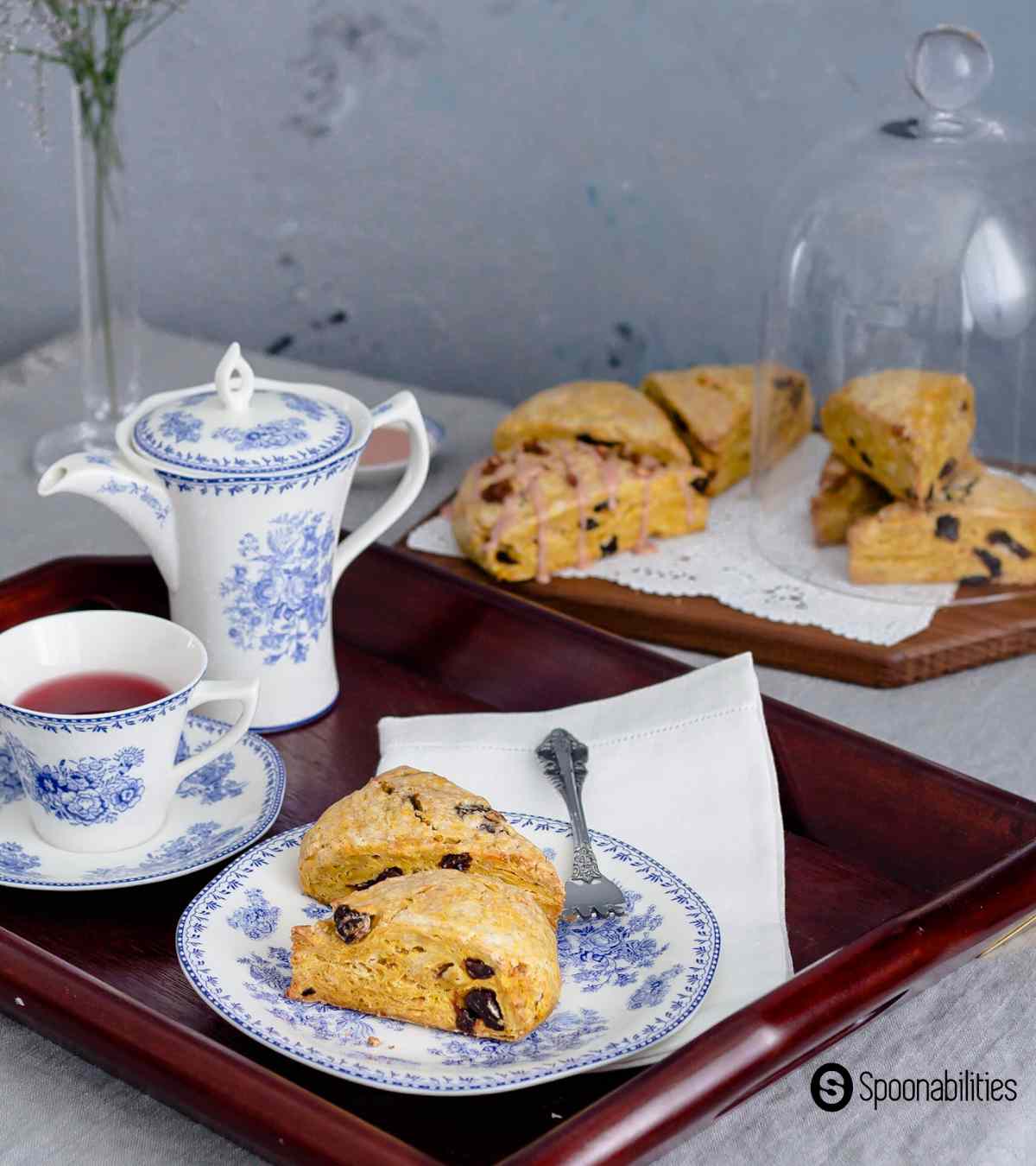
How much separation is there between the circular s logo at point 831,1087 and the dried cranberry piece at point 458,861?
0.54 ft

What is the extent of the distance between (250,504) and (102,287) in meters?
0.57

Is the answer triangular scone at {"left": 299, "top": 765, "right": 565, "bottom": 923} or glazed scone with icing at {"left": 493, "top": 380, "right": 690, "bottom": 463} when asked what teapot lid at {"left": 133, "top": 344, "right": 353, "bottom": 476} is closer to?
triangular scone at {"left": 299, "top": 765, "right": 565, "bottom": 923}

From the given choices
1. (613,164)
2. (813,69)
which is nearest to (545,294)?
(613,164)

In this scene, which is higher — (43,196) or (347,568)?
(43,196)

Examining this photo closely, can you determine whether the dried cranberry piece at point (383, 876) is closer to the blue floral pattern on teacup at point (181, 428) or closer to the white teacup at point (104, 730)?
the white teacup at point (104, 730)

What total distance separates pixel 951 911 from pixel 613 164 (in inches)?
39.3

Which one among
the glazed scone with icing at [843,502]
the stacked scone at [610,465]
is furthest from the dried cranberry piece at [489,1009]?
the glazed scone with icing at [843,502]

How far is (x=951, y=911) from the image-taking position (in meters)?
0.66

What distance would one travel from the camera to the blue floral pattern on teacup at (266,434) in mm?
828

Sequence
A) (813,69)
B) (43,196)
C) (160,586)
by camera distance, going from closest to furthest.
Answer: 1. (160,586)
2. (813,69)
3. (43,196)

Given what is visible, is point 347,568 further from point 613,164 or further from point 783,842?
point 613,164

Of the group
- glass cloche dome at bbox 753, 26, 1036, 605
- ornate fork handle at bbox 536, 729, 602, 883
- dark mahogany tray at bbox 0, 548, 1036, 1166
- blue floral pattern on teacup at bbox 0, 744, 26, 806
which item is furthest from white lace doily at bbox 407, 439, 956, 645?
blue floral pattern on teacup at bbox 0, 744, 26, 806

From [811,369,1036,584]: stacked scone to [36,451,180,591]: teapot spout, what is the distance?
19.4 inches

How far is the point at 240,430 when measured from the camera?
2.74ft
